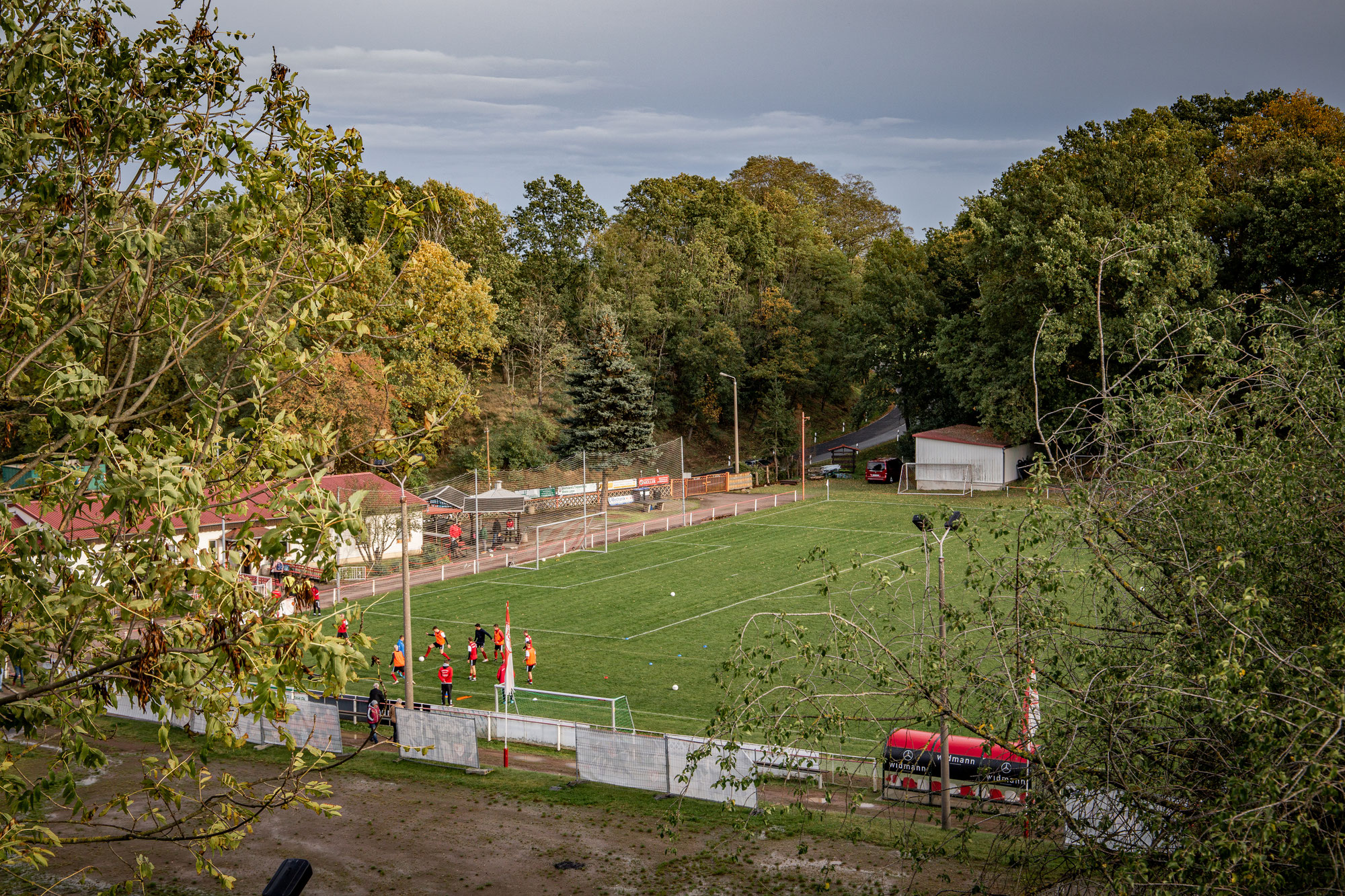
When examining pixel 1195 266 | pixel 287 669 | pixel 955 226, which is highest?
pixel 955 226

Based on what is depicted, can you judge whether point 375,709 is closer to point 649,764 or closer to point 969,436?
point 649,764

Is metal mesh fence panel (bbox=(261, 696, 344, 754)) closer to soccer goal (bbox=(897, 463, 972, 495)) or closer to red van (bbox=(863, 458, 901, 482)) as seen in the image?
soccer goal (bbox=(897, 463, 972, 495))

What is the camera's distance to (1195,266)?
1674 inches

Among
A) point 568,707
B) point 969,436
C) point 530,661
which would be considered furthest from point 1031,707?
point 969,436

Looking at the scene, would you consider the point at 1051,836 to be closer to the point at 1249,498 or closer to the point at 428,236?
the point at 1249,498

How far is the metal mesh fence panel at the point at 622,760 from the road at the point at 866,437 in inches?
1905

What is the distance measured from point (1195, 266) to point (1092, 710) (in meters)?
38.8

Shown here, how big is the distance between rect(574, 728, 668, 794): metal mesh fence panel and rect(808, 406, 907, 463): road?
4839 cm

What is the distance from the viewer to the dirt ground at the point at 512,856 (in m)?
15.3

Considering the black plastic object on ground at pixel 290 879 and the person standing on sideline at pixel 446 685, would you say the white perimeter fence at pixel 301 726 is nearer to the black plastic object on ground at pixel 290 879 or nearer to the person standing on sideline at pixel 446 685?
the person standing on sideline at pixel 446 685

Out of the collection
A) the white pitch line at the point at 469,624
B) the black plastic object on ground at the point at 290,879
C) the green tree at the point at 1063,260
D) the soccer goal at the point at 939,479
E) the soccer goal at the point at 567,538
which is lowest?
the white pitch line at the point at 469,624

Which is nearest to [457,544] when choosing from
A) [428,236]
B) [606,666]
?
[606,666]

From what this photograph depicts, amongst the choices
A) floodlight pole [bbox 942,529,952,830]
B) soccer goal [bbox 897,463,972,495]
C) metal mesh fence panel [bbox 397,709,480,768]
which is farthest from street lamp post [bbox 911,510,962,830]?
soccer goal [bbox 897,463,972,495]

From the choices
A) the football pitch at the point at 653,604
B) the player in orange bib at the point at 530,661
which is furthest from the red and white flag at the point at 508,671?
the player in orange bib at the point at 530,661
